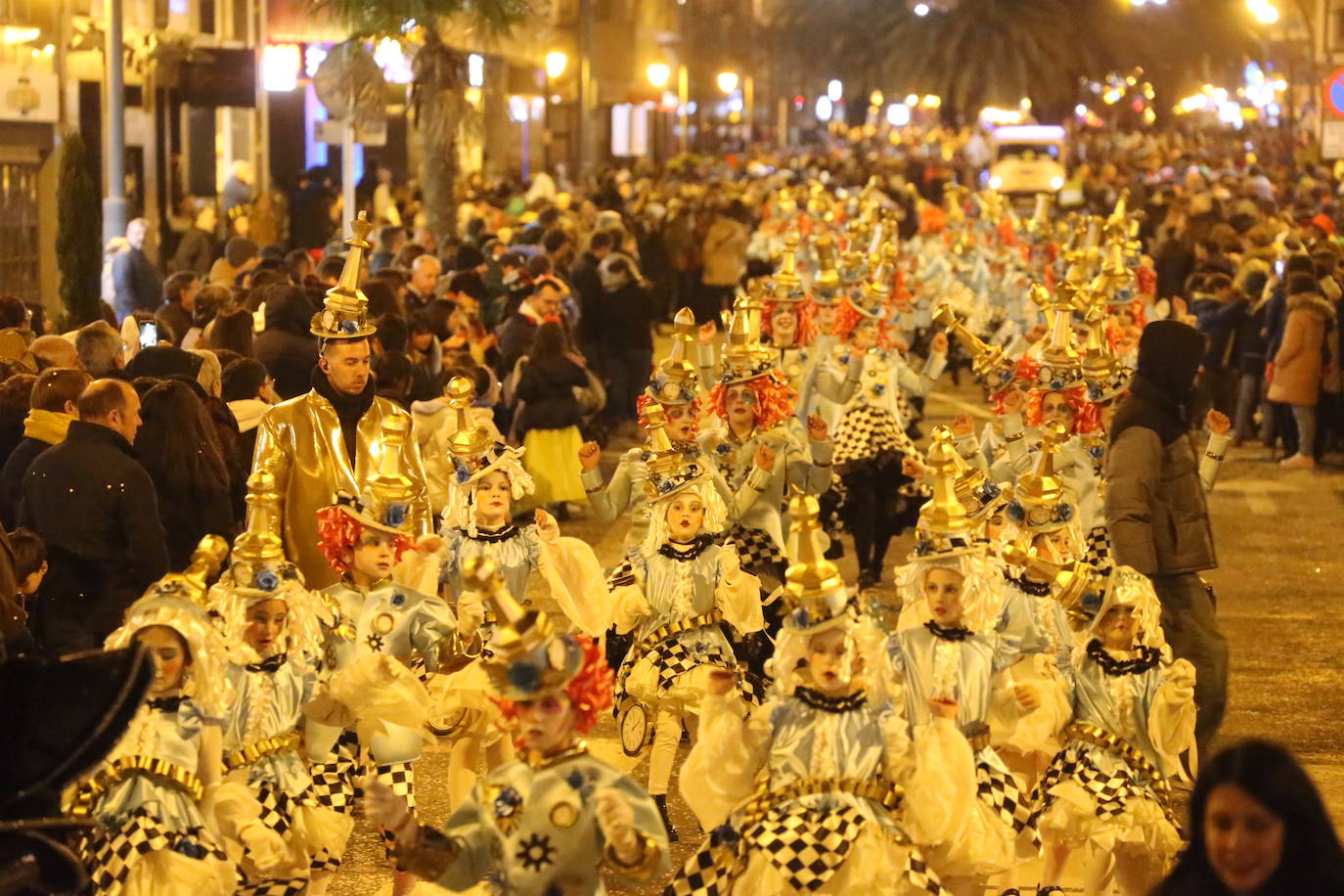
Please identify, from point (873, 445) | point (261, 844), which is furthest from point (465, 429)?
point (873, 445)

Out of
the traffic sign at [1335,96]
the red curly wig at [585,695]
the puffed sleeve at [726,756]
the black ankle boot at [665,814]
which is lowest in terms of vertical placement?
the black ankle boot at [665,814]

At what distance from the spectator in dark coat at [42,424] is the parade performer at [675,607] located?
2.49 m

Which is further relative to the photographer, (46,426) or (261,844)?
(46,426)

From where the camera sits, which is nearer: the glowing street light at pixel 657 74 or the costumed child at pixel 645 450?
the costumed child at pixel 645 450

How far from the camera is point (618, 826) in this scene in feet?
19.3

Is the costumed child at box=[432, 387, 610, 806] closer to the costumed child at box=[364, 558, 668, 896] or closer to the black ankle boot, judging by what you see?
the black ankle boot

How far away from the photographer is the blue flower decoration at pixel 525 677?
5.86m

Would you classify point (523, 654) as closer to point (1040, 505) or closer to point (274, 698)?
point (274, 698)

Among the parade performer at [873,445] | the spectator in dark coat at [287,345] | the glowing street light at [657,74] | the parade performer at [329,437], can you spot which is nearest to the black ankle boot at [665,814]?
the parade performer at [329,437]

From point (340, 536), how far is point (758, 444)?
3235 mm

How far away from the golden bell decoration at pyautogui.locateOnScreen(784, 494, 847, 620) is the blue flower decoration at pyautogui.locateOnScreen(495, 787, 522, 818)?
1064 mm

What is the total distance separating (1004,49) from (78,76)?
1564 inches

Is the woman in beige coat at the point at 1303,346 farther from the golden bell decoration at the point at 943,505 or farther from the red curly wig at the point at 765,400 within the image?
the golden bell decoration at the point at 943,505

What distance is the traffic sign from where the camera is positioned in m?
25.5
